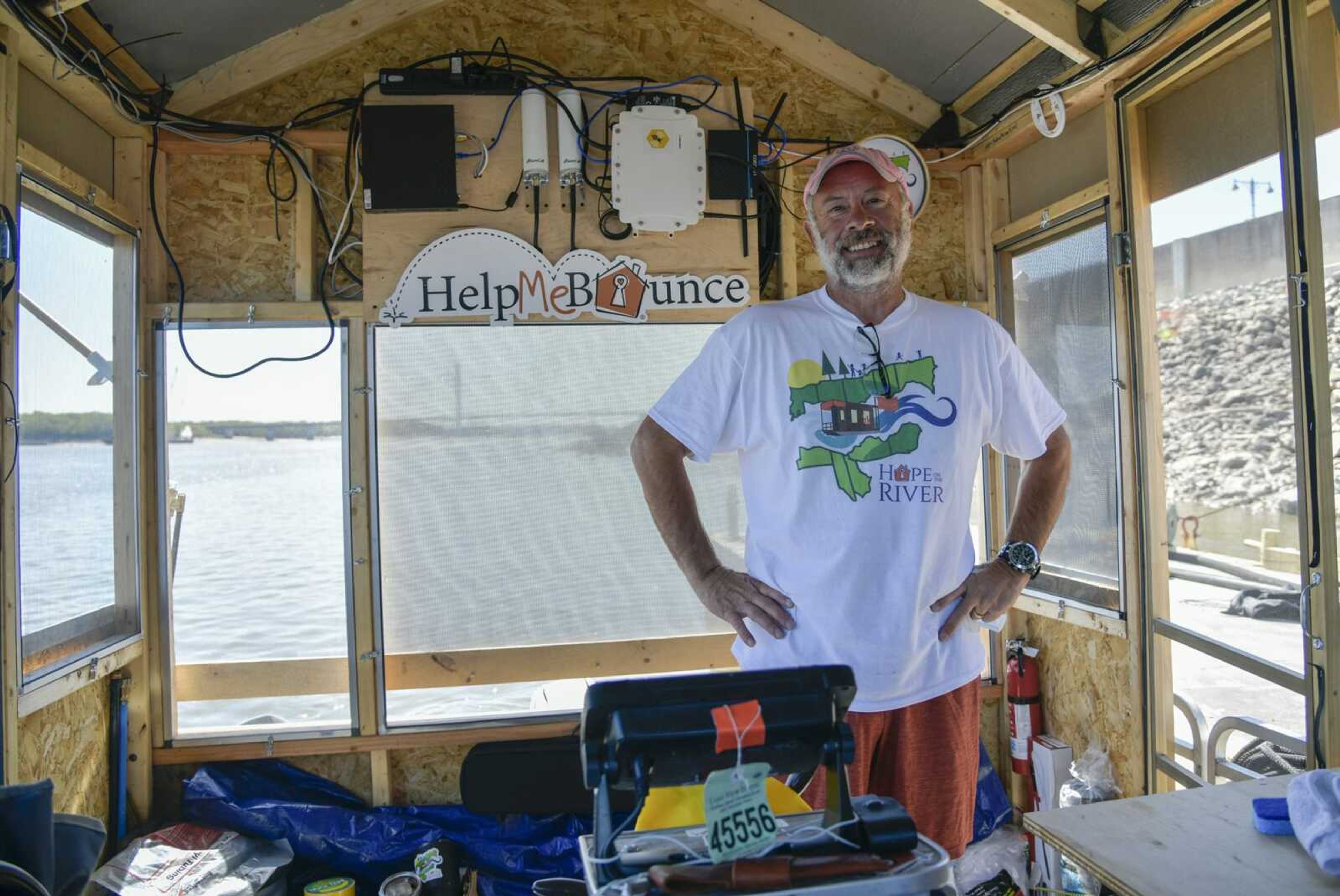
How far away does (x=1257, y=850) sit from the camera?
1.34m

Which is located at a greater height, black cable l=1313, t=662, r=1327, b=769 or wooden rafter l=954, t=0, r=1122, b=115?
wooden rafter l=954, t=0, r=1122, b=115

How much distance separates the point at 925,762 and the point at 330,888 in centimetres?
216

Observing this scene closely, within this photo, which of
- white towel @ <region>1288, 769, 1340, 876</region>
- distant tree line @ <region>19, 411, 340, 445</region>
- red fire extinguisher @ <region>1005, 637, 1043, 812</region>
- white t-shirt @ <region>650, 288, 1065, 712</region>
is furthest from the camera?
red fire extinguisher @ <region>1005, 637, 1043, 812</region>

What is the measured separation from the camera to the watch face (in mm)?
1762

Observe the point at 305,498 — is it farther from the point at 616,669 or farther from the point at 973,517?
the point at 973,517

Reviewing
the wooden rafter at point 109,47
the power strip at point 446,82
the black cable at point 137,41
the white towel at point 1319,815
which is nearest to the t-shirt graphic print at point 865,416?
the white towel at point 1319,815

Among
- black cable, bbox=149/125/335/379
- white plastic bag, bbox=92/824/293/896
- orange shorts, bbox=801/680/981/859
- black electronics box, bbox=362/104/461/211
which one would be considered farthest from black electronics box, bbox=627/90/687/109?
white plastic bag, bbox=92/824/293/896

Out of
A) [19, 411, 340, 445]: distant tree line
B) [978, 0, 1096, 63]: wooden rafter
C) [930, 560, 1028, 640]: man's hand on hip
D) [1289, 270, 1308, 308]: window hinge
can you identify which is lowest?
[930, 560, 1028, 640]: man's hand on hip

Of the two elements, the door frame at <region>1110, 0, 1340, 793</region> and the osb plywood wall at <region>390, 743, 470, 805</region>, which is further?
the osb plywood wall at <region>390, 743, 470, 805</region>

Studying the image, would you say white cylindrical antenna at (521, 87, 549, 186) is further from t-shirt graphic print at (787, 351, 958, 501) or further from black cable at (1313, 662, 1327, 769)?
black cable at (1313, 662, 1327, 769)

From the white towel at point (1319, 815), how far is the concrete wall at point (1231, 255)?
4.71 feet

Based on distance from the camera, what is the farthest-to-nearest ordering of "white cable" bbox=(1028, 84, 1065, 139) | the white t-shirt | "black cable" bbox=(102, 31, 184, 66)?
"white cable" bbox=(1028, 84, 1065, 139), "black cable" bbox=(102, 31, 184, 66), the white t-shirt

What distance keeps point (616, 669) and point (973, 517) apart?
1.65 meters

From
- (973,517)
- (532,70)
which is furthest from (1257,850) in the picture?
(532,70)
